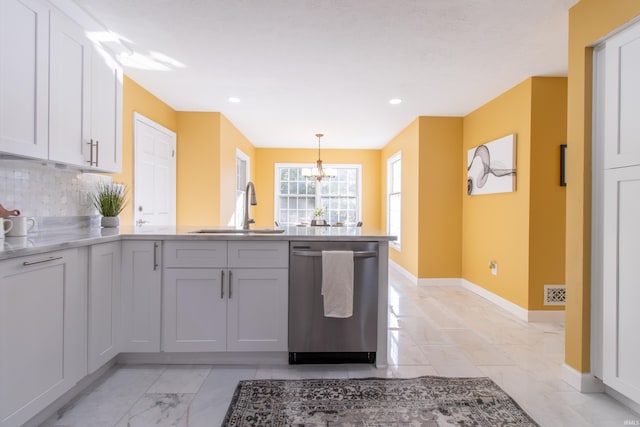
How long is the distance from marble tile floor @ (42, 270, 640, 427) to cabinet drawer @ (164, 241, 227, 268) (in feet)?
2.39

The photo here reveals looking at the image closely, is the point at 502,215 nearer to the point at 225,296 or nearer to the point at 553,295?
the point at 553,295

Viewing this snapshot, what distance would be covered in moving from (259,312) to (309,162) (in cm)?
567

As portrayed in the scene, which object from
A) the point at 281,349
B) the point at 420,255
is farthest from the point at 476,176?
the point at 281,349

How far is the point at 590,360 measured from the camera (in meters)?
2.04

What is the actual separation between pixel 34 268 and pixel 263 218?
5.99 m

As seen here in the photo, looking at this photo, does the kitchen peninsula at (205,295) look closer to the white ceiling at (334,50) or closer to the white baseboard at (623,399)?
the white baseboard at (623,399)

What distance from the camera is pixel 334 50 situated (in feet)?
9.24

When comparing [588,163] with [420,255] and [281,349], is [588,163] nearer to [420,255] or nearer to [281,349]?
[281,349]

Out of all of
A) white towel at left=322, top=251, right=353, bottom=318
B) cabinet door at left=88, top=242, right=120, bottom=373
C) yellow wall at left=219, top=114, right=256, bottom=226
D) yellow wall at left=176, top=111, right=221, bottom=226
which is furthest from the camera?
yellow wall at left=219, top=114, right=256, bottom=226

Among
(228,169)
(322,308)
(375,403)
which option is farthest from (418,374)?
(228,169)

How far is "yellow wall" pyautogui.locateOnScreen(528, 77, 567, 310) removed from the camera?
3400 mm

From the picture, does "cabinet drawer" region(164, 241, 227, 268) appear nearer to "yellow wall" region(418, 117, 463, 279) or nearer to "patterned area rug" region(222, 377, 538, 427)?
"patterned area rug" region(222, 377, 538, 427)

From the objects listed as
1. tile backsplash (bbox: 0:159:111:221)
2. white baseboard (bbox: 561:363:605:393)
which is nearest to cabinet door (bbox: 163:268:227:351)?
tile backsplash (bbox: 0:159:111:221)

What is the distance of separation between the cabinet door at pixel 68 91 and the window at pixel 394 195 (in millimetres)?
4843
